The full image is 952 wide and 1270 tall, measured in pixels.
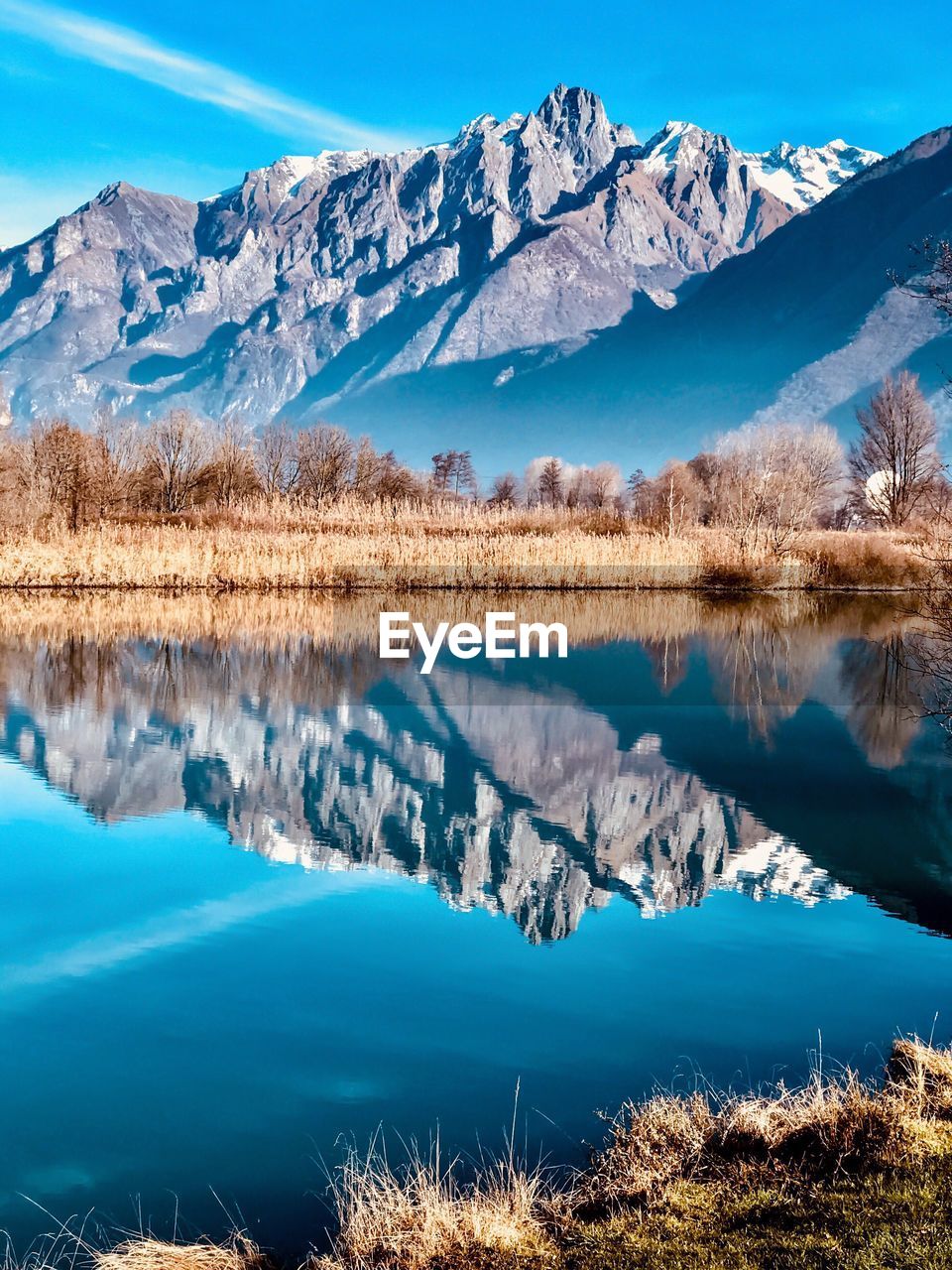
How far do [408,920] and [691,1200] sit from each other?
401cm

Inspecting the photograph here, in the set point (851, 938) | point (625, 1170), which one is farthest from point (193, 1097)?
point (851, 938)

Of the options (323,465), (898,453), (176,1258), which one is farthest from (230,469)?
(176,1258)

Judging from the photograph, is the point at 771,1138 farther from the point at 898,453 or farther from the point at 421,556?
the point at 898,453

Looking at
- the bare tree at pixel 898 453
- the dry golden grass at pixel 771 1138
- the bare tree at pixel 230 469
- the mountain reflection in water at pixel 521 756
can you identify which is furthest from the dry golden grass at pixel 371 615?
the bare tree at pixel 898 453

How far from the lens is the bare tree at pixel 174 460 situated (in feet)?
140

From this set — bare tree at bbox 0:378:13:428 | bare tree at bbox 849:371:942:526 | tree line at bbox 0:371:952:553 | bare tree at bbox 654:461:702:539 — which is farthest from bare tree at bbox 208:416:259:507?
bare tree at bbox 849:371:942:526

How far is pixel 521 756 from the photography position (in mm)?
13641

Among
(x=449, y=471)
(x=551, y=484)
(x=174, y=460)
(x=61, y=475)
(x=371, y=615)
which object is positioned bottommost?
(x=371, y=615)

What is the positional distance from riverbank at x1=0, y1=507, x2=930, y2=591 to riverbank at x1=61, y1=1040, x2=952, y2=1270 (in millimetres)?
24881

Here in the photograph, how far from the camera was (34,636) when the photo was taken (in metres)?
21.5

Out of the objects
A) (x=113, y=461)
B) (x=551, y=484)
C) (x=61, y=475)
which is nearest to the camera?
(x=61, y=475)

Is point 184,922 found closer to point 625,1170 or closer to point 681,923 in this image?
point 681,923

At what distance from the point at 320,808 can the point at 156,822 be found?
4.80 feet

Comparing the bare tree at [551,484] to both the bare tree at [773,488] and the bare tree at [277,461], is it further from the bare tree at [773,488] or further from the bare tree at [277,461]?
the bare tree at [277,461]
